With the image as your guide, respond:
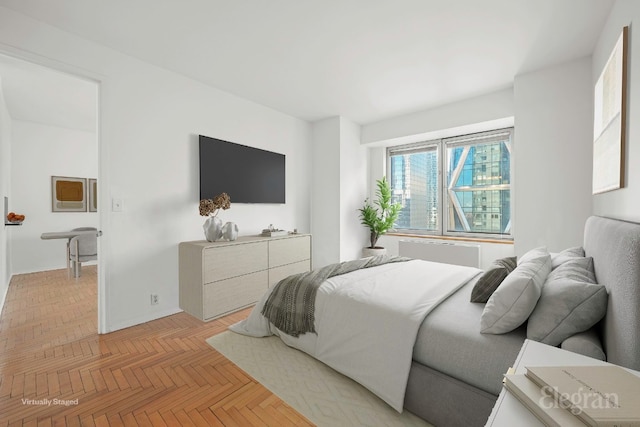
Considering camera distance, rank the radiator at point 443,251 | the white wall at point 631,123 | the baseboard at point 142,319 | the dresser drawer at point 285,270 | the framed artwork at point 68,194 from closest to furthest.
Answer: the white wall at point 631,123
the baseboard at point 142,319
the dresser drawer at point 285,270
the radiator at point 443,251
the framed artwork at point 68,194

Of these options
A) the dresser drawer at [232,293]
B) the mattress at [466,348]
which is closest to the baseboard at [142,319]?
the dresser drawer at [232,293]

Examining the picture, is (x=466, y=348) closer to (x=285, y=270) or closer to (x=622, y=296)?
(x=622, y=296)

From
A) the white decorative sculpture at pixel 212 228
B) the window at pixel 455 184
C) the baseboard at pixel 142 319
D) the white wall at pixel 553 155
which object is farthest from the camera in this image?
the window at pixel 455 184

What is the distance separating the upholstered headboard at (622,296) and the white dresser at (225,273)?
2.73 metres

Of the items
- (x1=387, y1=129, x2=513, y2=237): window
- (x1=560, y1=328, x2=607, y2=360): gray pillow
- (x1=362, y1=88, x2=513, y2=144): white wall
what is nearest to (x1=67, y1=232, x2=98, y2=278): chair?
(x1=362, y1=88, x2=513, y2=144): white wall

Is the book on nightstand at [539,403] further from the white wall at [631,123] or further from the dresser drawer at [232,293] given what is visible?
the dresser drawer at [232,293]

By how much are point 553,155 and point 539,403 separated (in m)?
3.10

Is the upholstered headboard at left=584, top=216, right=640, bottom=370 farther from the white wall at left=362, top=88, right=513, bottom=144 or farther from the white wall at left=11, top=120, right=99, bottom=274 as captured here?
the white wall at left=11, top=120, right=99, bottom=274

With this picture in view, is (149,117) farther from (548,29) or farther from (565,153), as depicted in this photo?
(565,153)


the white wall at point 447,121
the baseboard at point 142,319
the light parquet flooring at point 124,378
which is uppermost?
the white wall at point 447,121

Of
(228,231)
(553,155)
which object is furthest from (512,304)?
(228,231)

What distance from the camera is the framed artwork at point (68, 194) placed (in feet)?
16.7

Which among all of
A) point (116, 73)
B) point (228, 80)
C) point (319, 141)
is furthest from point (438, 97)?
point (116, 73)

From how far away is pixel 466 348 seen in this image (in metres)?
1.34
